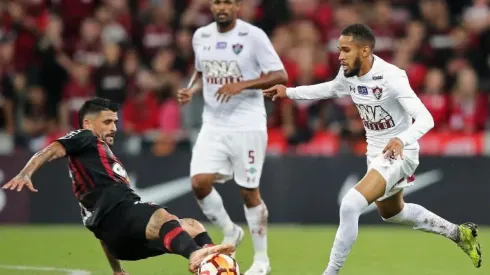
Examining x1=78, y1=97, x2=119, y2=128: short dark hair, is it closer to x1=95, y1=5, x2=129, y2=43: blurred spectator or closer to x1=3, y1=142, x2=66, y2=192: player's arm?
x1=3, y1=142, x2=66, y2=192: player's arm

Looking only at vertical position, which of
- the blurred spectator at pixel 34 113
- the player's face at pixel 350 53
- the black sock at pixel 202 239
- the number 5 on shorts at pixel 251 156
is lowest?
the blurred spectator at pixel 34 113

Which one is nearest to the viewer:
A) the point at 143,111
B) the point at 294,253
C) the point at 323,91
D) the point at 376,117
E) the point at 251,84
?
the point at 376,117

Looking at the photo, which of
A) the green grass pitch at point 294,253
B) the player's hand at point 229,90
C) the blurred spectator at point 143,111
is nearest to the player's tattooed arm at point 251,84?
the player's hand at point 229,90

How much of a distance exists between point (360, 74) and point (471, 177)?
5819mm

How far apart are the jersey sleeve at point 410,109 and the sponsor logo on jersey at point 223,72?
1.98m

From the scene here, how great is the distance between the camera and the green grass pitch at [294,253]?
979 centimetres

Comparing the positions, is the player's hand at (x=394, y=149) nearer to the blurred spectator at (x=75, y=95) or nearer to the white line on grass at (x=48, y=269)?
the white line on grass at (x=48, y=269)

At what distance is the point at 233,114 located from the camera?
1012cm

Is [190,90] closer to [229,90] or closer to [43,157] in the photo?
[229,90]

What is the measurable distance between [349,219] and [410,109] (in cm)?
102

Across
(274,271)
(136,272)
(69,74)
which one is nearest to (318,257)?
(274,271)

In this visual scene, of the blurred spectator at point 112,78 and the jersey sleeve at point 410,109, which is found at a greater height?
the jersey sleeve at point 410,109

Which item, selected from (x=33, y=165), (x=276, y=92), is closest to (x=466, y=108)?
(x=276, y=92)

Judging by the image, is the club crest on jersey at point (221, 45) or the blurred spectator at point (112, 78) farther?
the blurred spectator at point (112, 78)
